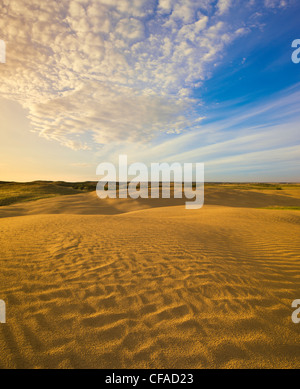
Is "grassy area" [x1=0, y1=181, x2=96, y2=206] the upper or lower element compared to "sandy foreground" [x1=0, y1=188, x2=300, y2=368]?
upper

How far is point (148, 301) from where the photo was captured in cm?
356

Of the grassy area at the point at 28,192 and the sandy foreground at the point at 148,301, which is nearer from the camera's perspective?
the sandy foreground at the point at 148,301

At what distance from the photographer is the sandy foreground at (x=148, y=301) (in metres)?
2.46

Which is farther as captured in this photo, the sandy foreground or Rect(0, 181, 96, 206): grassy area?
Rect(0, 181, 96, 206): grassy area

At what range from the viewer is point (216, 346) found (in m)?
2.59

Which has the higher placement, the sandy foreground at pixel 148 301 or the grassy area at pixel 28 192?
the grassy area at pixel 28 192

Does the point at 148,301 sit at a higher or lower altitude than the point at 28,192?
lower

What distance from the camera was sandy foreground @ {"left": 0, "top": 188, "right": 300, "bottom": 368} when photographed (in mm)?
2463

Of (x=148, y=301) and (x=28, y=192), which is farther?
(x=28, y=192)
